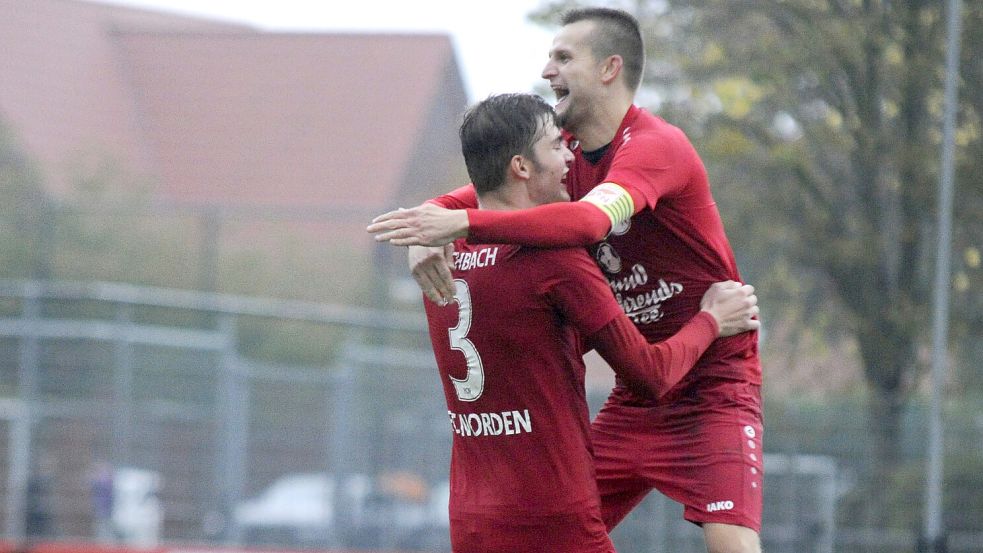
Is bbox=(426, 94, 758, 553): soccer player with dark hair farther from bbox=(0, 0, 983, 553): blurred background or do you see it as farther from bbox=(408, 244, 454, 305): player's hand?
bbox=(0, 0, 983, 553): blurred background

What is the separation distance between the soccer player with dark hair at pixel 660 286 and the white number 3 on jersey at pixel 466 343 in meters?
0.57

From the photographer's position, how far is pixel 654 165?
3971 mm

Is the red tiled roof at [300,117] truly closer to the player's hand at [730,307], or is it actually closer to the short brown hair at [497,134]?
the player's hand at [730,307]

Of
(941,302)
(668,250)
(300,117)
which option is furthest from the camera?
(300,117)

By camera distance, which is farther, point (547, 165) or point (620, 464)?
point (620, 464)

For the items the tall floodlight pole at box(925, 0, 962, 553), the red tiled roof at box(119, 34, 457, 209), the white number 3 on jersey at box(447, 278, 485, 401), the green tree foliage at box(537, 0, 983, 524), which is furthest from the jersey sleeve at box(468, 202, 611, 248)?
the red tiled roof at box(119, 34, 457, 209)

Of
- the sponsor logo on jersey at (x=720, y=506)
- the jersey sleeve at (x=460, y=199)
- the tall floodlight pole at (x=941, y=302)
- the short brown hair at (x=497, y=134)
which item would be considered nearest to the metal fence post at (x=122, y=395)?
the tall floodlight pole at (x=941, y=302)

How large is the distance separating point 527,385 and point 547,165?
59 centimetres

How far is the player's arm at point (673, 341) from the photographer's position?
12.0 feet

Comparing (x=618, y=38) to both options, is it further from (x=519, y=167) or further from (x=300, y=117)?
(x=300, y=117)

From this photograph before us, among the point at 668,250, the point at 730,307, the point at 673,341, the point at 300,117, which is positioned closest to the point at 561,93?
the point at 668,250

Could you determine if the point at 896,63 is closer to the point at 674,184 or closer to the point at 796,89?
the point at 796,89

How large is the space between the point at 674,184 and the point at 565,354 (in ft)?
2.19

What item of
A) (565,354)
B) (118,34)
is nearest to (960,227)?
(565,354)
